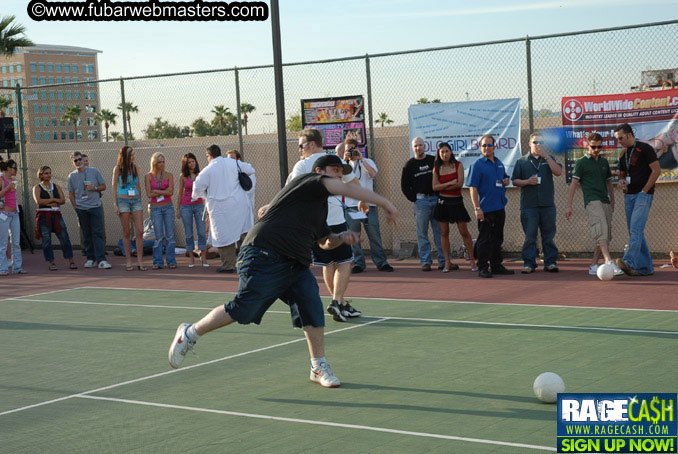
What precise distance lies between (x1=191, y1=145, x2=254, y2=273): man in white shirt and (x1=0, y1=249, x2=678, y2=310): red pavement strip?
2.50 ft

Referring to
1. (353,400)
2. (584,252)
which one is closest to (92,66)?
(584,252)

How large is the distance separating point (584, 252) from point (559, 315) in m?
5.37

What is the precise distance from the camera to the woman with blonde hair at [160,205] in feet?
52.5

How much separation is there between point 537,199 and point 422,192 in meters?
1.90

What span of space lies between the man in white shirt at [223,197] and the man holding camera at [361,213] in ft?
6.55

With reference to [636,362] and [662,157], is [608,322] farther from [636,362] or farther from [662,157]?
[662,157]

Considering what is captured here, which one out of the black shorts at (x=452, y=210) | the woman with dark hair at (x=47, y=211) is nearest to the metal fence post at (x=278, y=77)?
the black shorts at (x=452, y=210)

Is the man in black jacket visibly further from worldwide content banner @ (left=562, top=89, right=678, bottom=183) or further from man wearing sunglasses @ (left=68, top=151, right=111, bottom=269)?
man wearing sunglasses @ (left=68, top=151, right=111, bottom=269)

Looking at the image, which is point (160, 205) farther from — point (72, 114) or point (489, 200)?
point (72, 114)

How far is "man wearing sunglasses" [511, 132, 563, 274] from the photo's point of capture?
13.5 meters

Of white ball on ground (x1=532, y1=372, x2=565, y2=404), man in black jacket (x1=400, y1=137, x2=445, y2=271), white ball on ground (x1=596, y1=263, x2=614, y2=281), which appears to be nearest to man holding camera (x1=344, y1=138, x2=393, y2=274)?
man in black jacket (x1=400, y1=137, x2=445, y2=271)

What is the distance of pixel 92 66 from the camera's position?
9612cm

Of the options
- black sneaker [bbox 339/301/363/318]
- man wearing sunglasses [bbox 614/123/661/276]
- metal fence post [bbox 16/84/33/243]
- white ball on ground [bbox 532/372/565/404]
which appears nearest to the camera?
white ball on ground [bbox 532/372/565/404]

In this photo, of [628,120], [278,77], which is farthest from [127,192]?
[628,120]
